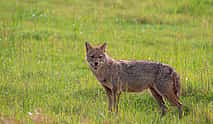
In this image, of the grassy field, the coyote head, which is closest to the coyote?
the coyote head

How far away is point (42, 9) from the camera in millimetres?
15133

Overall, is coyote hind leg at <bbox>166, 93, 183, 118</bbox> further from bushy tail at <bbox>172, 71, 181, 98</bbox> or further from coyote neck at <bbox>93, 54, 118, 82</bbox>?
coyote neck at <bbox>93, 54, 118, 82</bbox>

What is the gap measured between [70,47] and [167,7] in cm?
478

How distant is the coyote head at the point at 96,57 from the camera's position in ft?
27.8

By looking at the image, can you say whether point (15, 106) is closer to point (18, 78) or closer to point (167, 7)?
point (18, 78)

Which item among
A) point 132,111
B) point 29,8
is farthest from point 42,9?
point 132,111

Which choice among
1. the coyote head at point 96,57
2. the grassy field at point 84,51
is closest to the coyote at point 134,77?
the coyote head at point 96,57

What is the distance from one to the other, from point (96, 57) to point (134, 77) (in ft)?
2.34

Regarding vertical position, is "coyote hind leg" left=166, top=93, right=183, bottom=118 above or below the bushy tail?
below

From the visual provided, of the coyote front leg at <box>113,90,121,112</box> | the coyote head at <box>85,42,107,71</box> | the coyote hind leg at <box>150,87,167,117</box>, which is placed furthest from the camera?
the coyote hind leg at <box>150,87,167,117</box>

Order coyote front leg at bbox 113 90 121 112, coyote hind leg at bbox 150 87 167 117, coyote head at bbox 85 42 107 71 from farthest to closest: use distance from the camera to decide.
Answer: coyote hind leg at bbox 150 87 167 117
coyote head at bbox 85 42 107 71
coyote front leg at bbox 113 90 121 112

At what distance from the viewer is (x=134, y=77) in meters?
8.54

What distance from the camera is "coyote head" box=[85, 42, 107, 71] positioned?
8461mm

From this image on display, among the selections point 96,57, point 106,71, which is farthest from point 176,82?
point 96,57
